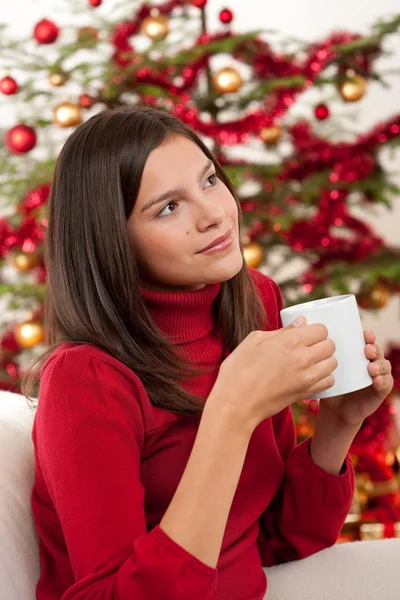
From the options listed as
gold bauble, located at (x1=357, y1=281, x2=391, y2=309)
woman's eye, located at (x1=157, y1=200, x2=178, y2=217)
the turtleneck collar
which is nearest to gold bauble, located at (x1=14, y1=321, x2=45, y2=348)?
gold bauble, located at (x1=357, y1=281, x2=391, y2=309)

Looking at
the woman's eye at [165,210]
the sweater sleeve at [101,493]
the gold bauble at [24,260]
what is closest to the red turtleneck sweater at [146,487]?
the sweater sleeve at [101,493]

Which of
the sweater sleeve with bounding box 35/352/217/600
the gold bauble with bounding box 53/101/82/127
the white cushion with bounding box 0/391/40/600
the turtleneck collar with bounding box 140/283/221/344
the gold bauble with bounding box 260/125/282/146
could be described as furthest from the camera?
the gold bauble with bounding box 260/125/282/146

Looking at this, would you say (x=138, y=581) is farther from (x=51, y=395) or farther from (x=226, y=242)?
(x=226, y=242)

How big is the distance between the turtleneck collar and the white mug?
0.64 ft

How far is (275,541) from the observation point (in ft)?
3.86

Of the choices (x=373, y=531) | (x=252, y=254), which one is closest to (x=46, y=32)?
(x=252, y=254)

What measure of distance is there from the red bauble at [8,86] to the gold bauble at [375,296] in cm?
119

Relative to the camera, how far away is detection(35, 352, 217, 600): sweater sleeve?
2.53 ft

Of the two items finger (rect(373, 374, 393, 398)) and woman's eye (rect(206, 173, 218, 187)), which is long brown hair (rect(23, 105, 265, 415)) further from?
finger (rect(373, 374, 393, 398))

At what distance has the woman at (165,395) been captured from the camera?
2.64ft

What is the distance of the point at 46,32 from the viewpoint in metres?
2.12

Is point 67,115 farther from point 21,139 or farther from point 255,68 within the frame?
point 255,68

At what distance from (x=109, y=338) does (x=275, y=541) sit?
0.44 meters

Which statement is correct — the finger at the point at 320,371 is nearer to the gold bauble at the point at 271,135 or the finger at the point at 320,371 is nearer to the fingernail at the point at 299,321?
the fingernail at the point at 299,321
